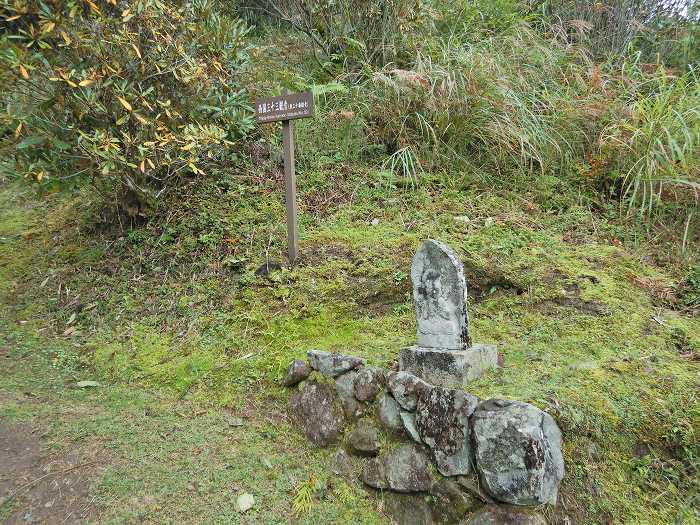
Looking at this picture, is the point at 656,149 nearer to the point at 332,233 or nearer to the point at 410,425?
the point at 332,233

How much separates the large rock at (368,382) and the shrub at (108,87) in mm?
2644

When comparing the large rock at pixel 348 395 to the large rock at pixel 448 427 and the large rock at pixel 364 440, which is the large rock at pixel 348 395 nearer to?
the large rock at pixel 364 440

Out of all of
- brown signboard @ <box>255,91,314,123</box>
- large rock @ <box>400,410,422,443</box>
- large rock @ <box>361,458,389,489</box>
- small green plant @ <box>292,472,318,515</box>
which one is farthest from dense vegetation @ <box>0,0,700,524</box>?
brown signboard @ <box>255,91,314,123</box>

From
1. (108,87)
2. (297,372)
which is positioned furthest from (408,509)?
(108,87)

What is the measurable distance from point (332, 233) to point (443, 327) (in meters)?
2.19

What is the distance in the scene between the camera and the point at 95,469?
10.0 feet

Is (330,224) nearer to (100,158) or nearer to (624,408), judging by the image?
(100,158)

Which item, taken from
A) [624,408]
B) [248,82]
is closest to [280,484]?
[624,408]

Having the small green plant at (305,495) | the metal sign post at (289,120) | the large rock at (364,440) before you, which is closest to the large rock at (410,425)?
the large rock at (364,440)

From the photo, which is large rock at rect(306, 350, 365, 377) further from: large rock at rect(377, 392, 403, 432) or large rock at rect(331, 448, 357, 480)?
large rock at rect(331, 448, 357, 480)

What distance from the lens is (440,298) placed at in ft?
10.0

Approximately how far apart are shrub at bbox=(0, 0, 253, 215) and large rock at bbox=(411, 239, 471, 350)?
2623 mm

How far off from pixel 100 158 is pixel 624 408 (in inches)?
186

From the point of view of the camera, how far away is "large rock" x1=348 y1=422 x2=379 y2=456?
304 centimetres
